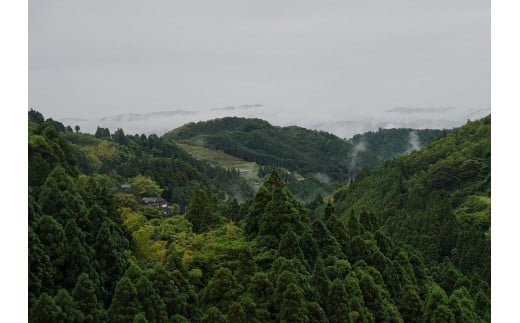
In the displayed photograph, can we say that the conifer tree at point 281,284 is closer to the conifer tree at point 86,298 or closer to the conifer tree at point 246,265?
the conifer tree at point 246,265

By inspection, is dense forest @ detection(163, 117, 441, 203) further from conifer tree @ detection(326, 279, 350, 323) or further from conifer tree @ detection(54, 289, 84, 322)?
conifer tree @ detection(54, 289, 84, 322)

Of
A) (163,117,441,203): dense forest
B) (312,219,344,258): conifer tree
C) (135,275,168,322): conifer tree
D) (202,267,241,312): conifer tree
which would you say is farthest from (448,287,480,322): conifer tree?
(163,117,441,203): dense forest

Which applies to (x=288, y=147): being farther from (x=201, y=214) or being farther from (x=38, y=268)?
(x=38, y=268)

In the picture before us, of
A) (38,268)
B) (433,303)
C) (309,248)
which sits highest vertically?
(38,268)

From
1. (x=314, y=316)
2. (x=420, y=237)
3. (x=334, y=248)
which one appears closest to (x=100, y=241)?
(x=314, y=316)

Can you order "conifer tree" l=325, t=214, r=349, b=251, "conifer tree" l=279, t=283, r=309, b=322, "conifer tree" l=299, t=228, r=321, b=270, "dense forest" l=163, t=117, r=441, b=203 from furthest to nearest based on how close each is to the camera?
"dense forest" l=163, t=117, r=441, b=203 → "conifer tree" l=325, t=214, r=349, b=251 → "conifer tree" l=299, t=228, r=321, b=270 → "conifer tree" l=279, t=283, r=309, b=322

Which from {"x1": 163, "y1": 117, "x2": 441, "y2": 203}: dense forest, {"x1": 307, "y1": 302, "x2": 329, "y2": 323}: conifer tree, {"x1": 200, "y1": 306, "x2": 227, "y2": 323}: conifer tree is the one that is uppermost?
{"x1": 163, "y1": 117, "x2": 441, "y2": 203}: dense forest

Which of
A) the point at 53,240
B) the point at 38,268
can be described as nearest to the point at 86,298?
the point at 38,268

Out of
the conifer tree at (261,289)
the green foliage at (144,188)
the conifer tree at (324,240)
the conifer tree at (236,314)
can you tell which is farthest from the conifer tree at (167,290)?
the green foliage at (144,188)

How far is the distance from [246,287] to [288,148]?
113m

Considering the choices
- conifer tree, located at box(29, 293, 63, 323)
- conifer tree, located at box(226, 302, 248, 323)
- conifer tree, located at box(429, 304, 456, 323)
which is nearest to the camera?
conifer tree, located at box(29, 293, 63, 323)

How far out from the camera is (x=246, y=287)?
16.6 m

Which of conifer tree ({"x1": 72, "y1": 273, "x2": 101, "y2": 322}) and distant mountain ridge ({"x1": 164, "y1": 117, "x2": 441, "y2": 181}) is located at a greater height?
distant mountain ridge ({"x1": 164, "y1": 117, "x2": 441, "y2": 181})

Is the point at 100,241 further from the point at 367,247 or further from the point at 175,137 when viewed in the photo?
the point at 175,137
